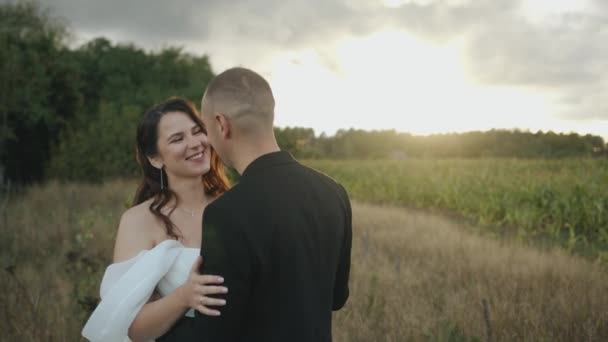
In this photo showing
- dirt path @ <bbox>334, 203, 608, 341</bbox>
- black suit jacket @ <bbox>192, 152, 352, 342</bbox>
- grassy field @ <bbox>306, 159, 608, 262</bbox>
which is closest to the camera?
black suit jacket @ <bbox>192, 152, 352, 342</bbox>

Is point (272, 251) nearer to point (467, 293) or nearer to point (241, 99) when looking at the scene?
point (241, 99)

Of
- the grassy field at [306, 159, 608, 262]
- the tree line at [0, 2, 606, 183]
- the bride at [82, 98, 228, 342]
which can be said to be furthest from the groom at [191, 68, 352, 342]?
the tree line at [0, 2, 606, 183]

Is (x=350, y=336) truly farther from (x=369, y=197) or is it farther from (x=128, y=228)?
(x=369, y=197)

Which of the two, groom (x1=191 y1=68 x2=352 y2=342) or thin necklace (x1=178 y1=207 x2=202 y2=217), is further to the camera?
thin necklace (x1=178 y1=207 x2=202 y2=217)

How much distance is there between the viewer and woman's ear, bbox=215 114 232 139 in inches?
73.0

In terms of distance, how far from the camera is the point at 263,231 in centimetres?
166

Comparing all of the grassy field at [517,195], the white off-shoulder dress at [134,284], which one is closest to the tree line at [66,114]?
the grassy field at [517,195]

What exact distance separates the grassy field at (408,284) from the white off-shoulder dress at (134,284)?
5.33 feet

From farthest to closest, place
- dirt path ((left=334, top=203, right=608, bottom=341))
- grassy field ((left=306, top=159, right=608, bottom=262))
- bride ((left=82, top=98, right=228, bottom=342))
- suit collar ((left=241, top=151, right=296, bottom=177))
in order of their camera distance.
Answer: grassy field ((left=306, top=159, right=608, bottom=262)) < dirt path ((left=334, top=203, right=608, bottom=341)) < bride ((left=82, top=98, right=228, bottom=342)) < suit collar ((left=241, top=151, right=296, bottom=177))

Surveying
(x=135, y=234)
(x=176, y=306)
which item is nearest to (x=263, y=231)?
(x=176, y=306)

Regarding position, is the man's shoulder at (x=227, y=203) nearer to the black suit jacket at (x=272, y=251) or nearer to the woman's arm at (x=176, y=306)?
the black suit jacket at (x=272, y=251)

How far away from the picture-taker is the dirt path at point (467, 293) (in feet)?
14.1

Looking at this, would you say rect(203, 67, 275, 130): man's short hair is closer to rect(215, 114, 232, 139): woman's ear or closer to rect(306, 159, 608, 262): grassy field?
rect(215, 114, 232, 139): woman's ear

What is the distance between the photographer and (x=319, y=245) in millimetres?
1851
